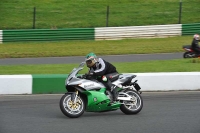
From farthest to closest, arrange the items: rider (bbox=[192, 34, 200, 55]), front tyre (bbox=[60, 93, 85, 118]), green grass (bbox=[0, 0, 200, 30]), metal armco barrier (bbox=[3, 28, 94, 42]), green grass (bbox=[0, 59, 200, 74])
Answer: green grass (bbox=[0, 0, 200, 30])
metal armco barrier (bbox=[3, 28, 94, 42])
rider (bbox=[192, 34, 200, 55])
green grass (bbox=[0, 59, 200, 74])
front tyre (bbox=[60, 93, 85, 118])

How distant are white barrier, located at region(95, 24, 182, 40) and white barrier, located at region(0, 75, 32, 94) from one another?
14.3m

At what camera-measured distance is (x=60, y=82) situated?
12.9 metres

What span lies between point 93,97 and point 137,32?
59.7ft

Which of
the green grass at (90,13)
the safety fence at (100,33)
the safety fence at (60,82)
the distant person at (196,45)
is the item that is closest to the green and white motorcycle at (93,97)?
the safety fence at (60,82)

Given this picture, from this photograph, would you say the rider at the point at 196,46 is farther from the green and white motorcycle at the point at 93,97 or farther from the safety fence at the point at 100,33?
the green and white motorcycle at the point at 93,97

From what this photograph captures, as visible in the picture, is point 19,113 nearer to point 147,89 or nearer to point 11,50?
point 147,89

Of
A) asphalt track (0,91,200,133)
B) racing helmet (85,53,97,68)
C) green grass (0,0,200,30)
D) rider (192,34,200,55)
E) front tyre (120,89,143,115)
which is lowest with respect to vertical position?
asphalt track (0,91,200,133)

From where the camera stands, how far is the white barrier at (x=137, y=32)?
88.5ft

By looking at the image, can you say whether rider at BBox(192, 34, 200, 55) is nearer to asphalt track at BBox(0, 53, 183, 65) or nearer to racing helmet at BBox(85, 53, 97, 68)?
asphalt track at BBox(0, 53, 183, 65)

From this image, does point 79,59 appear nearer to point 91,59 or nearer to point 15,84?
point 15,84

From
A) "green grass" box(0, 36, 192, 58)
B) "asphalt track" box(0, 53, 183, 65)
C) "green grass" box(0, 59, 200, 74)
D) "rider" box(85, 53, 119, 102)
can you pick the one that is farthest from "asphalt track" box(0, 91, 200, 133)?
"green grass" box(0, 36, 192, 58)

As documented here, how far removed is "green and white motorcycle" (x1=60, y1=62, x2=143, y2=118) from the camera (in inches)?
375

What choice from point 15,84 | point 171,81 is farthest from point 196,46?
point 15,84

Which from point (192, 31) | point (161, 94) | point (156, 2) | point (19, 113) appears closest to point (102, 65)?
point (19, 113)
